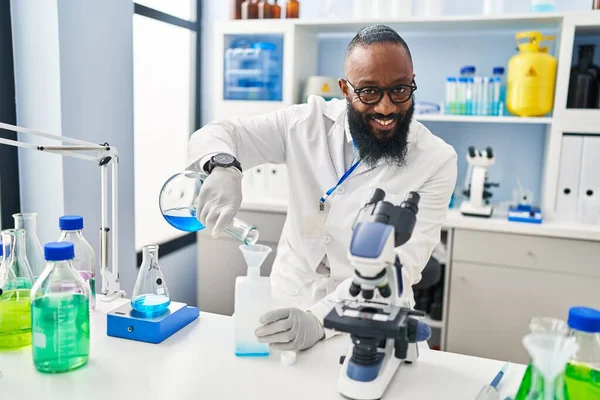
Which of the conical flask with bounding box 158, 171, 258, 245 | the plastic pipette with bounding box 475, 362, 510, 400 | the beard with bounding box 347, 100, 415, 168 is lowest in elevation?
the plastic pipette with bounding box 475, 362, 510, 400

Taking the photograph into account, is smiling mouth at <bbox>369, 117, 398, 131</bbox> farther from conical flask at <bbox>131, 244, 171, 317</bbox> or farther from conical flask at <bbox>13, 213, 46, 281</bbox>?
conical flask at <bbox>13, 213, 46, 281</bbox>

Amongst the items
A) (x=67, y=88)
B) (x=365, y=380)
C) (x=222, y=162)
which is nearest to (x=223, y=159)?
(x=222, y=162)

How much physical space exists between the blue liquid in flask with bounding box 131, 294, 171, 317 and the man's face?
72cm

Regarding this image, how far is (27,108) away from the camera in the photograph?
2143mm

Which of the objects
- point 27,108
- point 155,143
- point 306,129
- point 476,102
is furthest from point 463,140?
point 27,108

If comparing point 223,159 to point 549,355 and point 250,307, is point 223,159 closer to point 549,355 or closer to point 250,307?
point 250,307

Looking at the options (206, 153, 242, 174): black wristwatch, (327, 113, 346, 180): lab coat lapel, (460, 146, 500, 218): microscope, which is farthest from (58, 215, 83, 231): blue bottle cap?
(460, 146, 500, 218): microscope

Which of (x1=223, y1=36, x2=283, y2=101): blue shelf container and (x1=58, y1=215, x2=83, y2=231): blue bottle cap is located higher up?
(x1=223, y1=36, x2=283, y2=101): blue shelf container

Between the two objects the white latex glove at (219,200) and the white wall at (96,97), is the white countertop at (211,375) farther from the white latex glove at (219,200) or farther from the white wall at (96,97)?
the white wall at (96,97)

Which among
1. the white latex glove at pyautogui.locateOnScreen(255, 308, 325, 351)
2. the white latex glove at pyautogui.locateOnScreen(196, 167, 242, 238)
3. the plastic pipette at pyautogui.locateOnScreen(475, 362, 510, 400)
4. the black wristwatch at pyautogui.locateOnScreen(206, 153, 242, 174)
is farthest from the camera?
the black wristwatch at pyautogui.locateOnScreen(206, 153, 242, 174)

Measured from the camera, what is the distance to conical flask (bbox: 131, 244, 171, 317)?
4.02ft

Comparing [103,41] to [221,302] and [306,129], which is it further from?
[221,302]

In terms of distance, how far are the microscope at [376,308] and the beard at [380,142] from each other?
1.86 ft

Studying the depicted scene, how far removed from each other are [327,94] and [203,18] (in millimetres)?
1034
